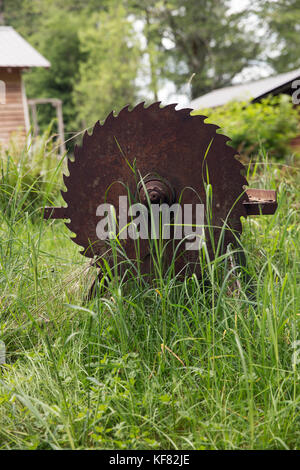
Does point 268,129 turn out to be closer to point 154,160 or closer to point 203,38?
point 154,160

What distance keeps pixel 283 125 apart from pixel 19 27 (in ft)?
94.4

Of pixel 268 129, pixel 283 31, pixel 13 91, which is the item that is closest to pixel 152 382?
pixel 268 129

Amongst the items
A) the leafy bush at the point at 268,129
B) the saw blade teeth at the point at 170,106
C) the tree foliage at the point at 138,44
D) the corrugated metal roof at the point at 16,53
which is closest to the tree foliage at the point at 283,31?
the tree foliage at the point at 138,44

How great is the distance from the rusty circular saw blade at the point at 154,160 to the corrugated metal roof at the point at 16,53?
13.5 metres

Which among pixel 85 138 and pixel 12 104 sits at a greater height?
pixel 12 104

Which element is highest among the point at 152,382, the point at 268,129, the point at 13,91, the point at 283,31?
the point at 283,31

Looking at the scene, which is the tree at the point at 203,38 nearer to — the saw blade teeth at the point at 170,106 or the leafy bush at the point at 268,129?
the leafy bush at the point at 268,129

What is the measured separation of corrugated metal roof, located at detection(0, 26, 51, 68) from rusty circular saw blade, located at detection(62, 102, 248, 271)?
1348 cm

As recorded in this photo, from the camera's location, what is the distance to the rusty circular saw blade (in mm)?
2959

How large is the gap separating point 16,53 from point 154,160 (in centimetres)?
1508

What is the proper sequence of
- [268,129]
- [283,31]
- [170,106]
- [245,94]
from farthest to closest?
[283,31]
[245,94]
[268,129]
[170,106]

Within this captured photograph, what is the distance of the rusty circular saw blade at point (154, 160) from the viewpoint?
2959mm

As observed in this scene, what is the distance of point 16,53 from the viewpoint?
16250mm

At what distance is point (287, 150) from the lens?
29.4 feet
